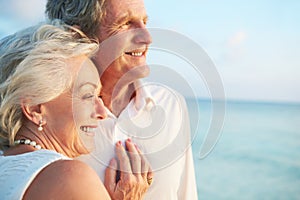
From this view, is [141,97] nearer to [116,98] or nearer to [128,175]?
[116,98]

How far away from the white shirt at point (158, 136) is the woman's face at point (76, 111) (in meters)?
0.41

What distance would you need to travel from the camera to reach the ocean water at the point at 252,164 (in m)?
11.8

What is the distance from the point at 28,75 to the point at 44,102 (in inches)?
3.7

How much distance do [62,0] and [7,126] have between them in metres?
0.82

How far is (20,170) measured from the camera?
1.32 meters

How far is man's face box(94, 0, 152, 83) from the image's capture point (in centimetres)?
218

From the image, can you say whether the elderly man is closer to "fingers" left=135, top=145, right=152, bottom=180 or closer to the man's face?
the man's face

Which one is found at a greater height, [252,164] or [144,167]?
[144,167]

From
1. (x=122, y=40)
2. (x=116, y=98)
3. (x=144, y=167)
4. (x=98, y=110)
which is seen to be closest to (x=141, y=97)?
(x=116, y=98)

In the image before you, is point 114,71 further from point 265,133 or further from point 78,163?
point 265,133

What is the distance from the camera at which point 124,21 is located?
2207 mm

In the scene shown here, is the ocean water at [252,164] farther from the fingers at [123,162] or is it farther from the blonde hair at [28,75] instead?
the blonde hair at [28,75]

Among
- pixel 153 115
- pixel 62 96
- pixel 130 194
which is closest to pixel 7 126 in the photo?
pixel 62 96

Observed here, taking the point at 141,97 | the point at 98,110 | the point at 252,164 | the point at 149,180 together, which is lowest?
the point at 252,164
